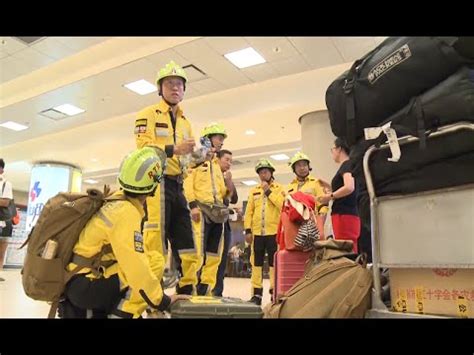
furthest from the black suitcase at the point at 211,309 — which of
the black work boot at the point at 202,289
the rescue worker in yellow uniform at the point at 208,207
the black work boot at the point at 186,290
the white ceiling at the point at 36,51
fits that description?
the white ceiling at the point at 36,51

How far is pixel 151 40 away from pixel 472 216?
5.63 metres

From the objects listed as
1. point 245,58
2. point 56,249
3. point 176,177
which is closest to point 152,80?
point 245,58

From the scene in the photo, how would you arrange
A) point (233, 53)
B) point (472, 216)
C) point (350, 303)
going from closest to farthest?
point (472, 216) < point (350, 303) < point (233, 53)

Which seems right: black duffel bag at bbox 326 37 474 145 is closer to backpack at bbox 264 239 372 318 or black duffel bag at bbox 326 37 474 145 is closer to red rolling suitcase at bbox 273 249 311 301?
backpack at bbox 264 239 372 318

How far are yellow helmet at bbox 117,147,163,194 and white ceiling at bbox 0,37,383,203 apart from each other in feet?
13.3

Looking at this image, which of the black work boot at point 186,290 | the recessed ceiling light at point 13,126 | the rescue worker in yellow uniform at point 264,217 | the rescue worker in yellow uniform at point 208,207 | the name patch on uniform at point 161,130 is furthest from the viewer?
the recessed ceiling light at point 13,126

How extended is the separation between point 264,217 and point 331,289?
2903 millimetres

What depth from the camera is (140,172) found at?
1884 mm

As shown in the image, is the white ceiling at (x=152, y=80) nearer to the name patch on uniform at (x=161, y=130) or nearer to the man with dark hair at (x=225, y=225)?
the man with dark hair at (x=225, y=225)

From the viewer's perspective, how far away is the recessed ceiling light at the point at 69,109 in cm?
840

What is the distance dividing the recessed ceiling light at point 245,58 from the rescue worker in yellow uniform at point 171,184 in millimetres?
3383

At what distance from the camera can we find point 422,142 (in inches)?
57.7
